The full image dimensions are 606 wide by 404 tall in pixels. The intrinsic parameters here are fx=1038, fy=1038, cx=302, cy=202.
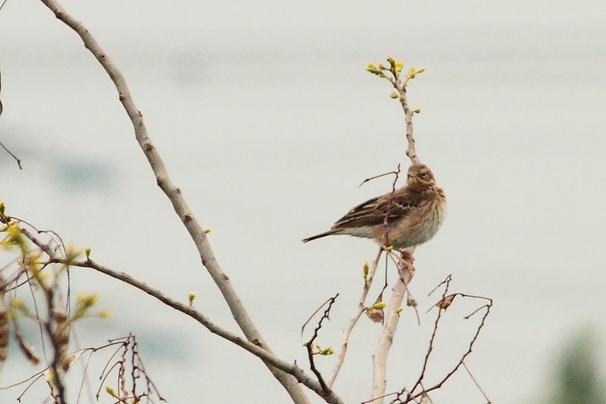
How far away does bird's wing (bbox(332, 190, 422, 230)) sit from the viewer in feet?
38.7

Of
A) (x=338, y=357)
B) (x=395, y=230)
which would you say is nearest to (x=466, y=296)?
(x=338, y=357)

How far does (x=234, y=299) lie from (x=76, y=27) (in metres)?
1.38

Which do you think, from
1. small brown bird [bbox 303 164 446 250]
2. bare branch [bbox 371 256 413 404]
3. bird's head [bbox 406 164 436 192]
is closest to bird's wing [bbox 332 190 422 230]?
small brown bird [bbox 303 164 446 250]

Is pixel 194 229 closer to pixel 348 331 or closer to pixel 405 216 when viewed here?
pixel 348 331

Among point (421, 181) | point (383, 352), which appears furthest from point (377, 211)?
point (383, 352)

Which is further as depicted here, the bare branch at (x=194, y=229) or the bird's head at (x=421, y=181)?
the bird's head at (x=421, y=181)

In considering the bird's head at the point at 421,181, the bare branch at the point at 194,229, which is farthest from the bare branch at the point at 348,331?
the bird's head at the point at 421,181

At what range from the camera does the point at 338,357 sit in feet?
15.3

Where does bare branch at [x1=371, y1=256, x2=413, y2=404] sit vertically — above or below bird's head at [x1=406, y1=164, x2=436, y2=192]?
below

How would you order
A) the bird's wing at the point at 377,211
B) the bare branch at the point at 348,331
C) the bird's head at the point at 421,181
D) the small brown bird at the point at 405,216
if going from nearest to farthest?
the bare branch at the point at 348,331
the bird's head at the point at 421,181
the small brown bird at the point at 405,216
the bird's wing at the point at 377,211

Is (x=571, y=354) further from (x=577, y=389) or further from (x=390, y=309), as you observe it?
(x=390, y=309)

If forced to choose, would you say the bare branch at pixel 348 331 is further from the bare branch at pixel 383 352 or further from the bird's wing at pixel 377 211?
the bird's wing at pixel 377 211

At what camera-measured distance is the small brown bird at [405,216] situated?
1170 centimetres

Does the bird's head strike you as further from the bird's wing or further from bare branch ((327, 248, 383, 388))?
bare branch ((327, 248, 383, 388))
